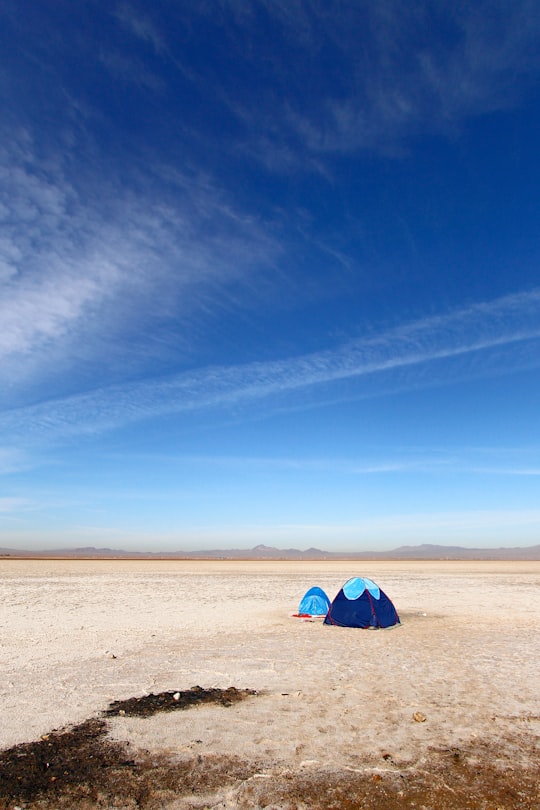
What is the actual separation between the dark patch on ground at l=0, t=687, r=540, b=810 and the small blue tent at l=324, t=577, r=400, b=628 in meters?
8.74

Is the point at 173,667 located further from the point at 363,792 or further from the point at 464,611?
the point at 464,611

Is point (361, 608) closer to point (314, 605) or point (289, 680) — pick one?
point (314, 605)

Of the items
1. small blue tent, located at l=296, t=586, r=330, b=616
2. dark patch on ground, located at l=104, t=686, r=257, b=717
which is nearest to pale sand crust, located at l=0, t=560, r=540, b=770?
dark patch on ground, located at l=104, t=686, r=257, b=717

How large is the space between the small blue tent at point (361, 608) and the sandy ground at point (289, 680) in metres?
0.45

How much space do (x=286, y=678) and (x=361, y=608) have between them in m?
5.96

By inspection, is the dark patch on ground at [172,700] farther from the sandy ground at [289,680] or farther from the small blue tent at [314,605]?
the small blue tent at [314,605]

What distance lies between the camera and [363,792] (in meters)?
5.34

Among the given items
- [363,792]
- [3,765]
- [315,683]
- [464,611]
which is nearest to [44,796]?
[3,765]

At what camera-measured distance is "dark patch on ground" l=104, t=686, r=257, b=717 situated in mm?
7926

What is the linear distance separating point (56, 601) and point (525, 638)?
62.3 feet

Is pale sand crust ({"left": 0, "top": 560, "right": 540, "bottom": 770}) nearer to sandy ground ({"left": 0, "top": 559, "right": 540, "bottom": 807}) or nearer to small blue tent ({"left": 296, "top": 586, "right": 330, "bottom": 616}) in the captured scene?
sandy ground ({"left": 0, "top": 559, "right": 540, "bottom": 807})

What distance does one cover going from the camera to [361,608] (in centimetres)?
1531

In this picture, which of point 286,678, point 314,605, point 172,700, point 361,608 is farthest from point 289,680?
point 314,605

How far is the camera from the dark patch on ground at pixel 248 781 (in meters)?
5.16
